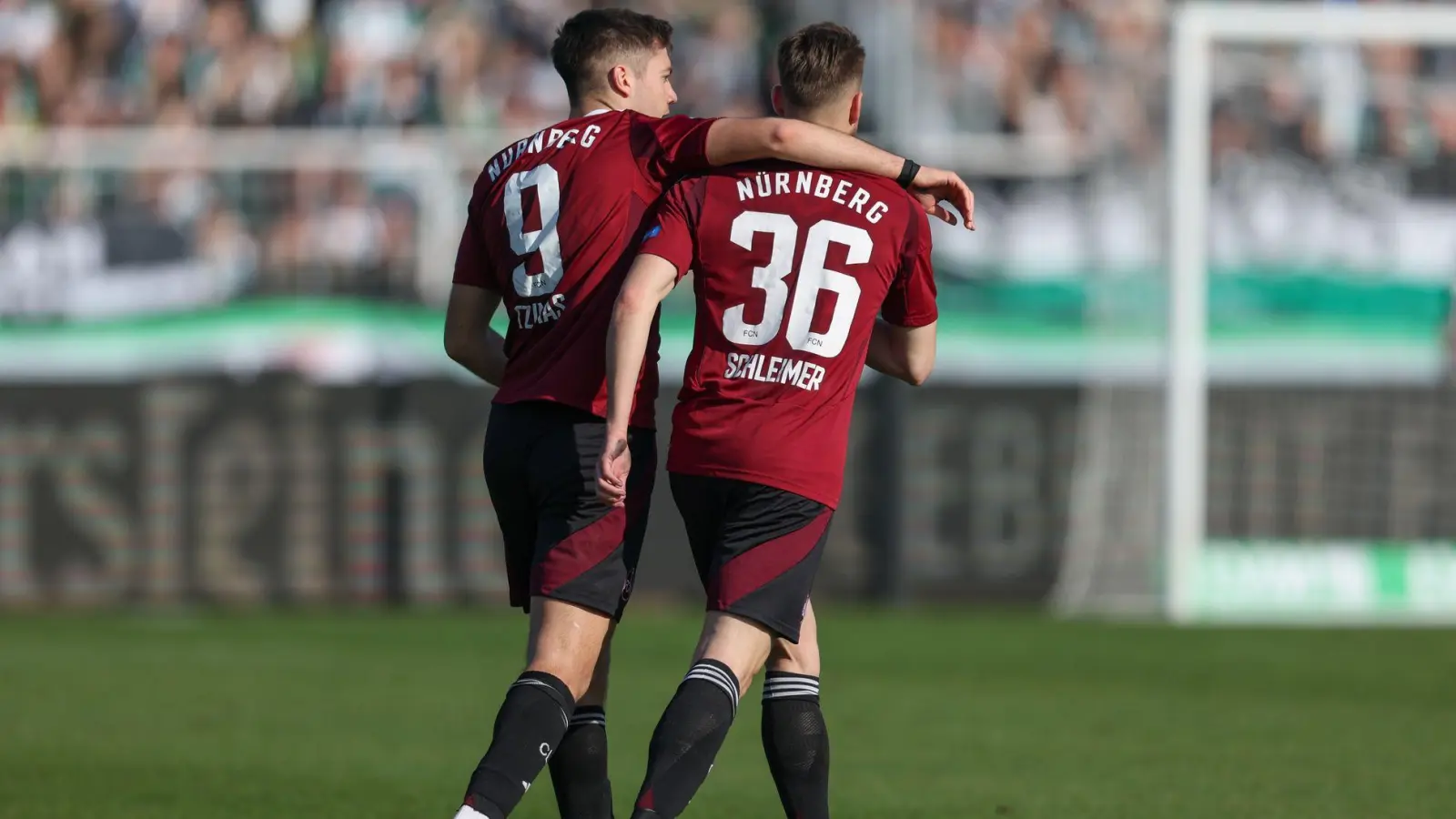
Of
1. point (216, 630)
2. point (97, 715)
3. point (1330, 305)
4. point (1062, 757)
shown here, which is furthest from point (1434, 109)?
point (97, 715)

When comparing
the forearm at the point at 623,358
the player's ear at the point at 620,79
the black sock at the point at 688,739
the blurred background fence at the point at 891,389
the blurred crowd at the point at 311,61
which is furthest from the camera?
the blurred crowd at the point at 311,61

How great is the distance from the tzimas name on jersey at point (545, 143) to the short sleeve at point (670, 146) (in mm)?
111

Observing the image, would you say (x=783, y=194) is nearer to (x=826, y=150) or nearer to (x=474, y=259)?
(x=826, y=150)

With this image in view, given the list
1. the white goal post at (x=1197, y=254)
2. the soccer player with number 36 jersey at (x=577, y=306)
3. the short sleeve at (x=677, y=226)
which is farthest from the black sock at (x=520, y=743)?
the white goal post at (x=1197, y=254)

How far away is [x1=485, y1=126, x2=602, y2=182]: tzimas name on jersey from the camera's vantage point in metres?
5.05

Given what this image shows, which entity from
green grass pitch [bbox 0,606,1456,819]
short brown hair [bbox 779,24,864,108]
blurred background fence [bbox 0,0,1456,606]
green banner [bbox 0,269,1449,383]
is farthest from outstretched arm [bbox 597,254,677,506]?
blurred background fence [bbox 0,0,1456,606]

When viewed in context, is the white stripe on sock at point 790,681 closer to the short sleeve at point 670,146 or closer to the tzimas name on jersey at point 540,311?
the tzimas name on jersey at point 540,311

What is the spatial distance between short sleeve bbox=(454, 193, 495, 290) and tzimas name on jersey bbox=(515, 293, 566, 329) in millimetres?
167

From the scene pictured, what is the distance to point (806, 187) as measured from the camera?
484cm

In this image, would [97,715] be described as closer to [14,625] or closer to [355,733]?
[355,733]

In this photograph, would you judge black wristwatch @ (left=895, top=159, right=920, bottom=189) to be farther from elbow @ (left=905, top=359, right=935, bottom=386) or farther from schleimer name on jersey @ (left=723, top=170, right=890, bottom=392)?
elbow @ (left=905, top=359, right=935, bottom=386)

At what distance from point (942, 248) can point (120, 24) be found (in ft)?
22.6

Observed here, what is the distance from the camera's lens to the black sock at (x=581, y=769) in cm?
519

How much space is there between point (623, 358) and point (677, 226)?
1.17 ft
